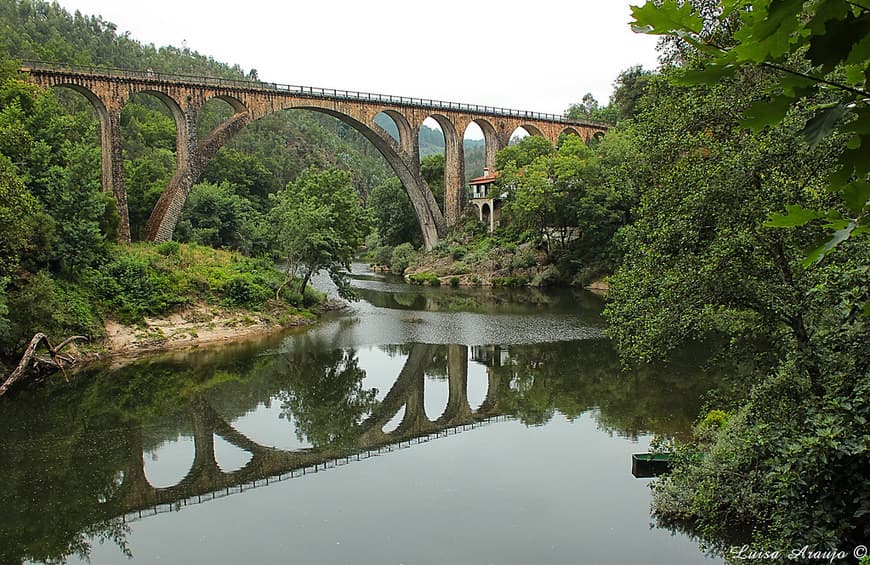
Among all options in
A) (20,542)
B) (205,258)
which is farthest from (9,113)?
(20,542)

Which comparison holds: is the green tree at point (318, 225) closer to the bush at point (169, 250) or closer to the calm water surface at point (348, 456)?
the bush at point (169, 250)

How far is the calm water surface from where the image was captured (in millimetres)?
8930

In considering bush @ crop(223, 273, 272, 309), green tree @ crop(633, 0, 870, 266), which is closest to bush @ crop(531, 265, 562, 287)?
bush @ crop(223, 273, 272, 309)

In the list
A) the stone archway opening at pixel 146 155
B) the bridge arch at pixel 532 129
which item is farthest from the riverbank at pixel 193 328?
the bridge arch at pixel 532 129

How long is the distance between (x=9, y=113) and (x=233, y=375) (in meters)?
11.8

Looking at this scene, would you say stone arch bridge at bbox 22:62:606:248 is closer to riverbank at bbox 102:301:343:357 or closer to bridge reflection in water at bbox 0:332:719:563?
riverbank at bbox 102:301:343:357

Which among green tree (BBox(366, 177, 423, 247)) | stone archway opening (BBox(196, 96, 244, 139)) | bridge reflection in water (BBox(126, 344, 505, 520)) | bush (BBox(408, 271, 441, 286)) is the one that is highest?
stone archway opening (BBox(196, 96, 244, 139))

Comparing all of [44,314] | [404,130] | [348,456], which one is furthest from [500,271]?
[348,456]

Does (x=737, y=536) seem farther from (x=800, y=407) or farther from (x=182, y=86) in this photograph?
(x=182, y=86)

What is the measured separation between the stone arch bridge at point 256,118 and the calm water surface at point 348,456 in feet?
41.9

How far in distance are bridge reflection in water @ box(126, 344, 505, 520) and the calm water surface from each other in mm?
49

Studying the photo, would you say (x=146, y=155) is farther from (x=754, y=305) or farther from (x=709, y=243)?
(x=754, y=305)

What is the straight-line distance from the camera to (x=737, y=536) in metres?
8.23

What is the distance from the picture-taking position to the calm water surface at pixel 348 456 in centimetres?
893
